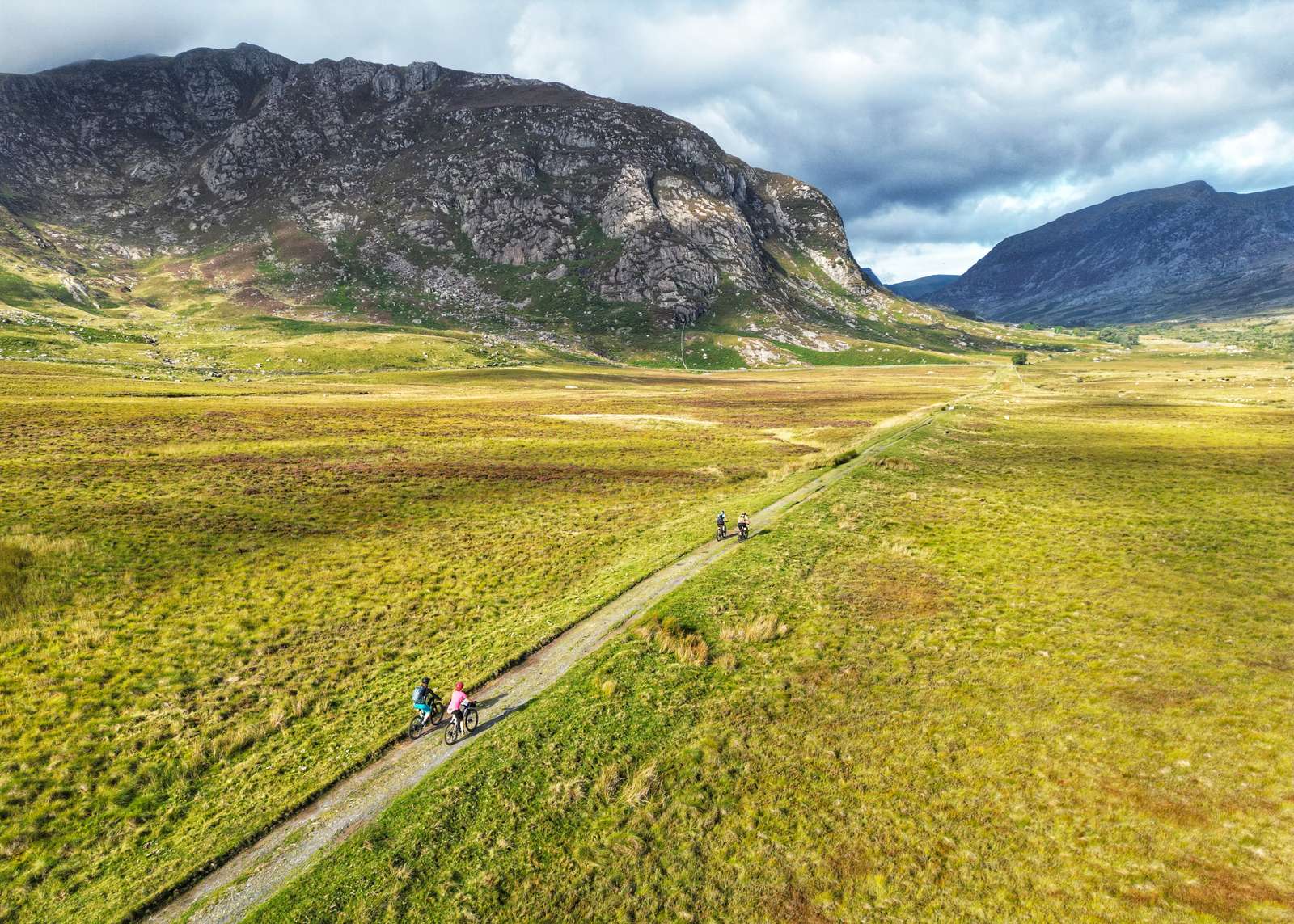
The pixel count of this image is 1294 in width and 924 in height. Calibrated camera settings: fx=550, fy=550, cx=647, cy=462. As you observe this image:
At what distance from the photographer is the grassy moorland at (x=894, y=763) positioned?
13156 mm

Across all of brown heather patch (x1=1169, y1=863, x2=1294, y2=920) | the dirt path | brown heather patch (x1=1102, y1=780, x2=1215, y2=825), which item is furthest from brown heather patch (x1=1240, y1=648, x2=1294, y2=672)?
the dirt path

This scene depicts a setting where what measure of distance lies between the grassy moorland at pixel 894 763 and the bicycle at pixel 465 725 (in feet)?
4.31

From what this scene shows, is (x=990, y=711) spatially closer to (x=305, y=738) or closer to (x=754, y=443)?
(x=305, y=738)

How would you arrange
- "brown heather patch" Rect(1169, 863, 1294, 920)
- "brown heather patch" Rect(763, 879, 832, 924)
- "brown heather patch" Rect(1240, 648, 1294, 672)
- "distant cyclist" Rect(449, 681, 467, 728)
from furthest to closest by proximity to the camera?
"brown heather patch" Rect(1240, 648, 1294, 672)
"distant cyclist" Rect(449, 681, 467, 728)
"brown heather patch" Rect(763, 879, 832, 924)
"brown heather patch" Rect(1169, 863, 1294, 920)

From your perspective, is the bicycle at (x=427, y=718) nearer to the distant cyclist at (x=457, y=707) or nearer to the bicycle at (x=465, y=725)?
the bicycle at (x=465, y=725)

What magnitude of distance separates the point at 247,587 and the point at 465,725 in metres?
21.6

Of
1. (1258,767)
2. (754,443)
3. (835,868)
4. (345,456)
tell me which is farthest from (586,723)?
(754,443)

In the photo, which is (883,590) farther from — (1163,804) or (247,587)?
(247,587)

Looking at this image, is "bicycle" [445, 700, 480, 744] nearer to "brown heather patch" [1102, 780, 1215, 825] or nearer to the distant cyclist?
the distant cyclist

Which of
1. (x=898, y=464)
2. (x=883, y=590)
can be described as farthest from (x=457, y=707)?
(x=898, y=464)

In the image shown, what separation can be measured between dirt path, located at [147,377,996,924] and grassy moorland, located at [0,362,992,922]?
69 centimetres

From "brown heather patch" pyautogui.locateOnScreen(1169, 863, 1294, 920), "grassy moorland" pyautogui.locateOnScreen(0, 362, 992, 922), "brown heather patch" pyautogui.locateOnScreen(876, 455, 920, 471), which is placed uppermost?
"brown heather patch" pyautogui.locateOnScreen(1169, 863, 1294, 920)

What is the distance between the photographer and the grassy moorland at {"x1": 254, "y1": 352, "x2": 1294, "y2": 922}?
518 inches

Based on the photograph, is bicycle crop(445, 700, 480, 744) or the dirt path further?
bicycle crop(445, 700, 480, 744)
